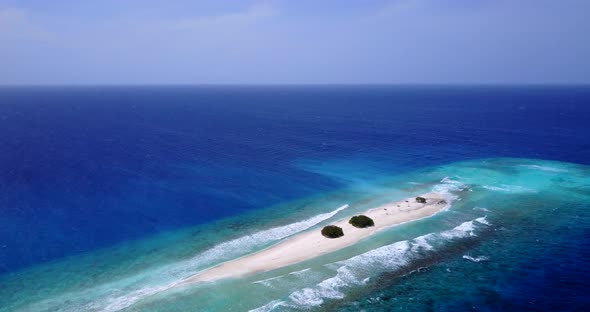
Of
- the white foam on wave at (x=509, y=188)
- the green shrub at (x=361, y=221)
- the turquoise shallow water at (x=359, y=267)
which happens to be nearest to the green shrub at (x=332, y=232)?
the turquoise shallow water at (x=359, y=267)

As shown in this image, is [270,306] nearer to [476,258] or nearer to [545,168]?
[476,258]

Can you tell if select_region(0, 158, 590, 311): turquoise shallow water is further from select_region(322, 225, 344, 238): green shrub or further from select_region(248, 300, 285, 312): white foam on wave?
select_region(322, 225, 344, 238): green shrub

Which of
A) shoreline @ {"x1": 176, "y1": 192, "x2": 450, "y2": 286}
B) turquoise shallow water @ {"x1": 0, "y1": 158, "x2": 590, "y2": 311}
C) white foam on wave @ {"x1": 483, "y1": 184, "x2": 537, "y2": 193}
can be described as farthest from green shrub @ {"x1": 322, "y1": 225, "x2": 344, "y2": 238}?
white foam on wave @ {"x1": 483, "y1": 184, "x2": 537, "y2": 193}

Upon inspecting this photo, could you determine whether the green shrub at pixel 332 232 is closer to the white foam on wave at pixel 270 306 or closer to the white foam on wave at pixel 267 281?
the white foam on wave at pixel 267 281

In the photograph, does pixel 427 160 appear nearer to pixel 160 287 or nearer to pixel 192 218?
A: pixel 192 218

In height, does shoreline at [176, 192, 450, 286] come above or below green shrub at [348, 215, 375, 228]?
below

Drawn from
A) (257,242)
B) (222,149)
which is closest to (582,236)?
(257,242)

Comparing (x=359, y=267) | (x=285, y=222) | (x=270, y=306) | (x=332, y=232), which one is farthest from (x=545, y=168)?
(x=270, y=306)
